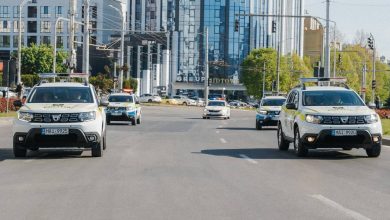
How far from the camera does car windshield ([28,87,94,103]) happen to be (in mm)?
18469

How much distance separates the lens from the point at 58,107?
57.3ft

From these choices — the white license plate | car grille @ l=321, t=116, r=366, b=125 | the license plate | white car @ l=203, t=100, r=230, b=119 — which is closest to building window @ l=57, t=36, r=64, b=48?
white car @ l=203, t=100, r=230, b=119

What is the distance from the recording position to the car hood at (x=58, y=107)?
17.2 meters

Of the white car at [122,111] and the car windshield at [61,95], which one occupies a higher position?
the car windshield at [61,95]

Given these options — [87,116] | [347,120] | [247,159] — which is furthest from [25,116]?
[347,120]

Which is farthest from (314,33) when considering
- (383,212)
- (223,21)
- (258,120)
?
(383,212)

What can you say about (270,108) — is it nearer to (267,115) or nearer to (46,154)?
(267,115)

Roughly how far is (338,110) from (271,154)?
7.52ft

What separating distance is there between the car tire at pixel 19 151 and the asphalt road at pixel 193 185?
0.63 ft

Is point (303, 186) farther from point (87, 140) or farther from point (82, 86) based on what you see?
point (82, 86)

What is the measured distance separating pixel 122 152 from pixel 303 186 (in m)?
8.00

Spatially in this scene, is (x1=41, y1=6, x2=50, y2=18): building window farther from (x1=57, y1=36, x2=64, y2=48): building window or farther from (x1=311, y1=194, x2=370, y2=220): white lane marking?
(x1=311, y1=194, x2=370, y2=220): white lane marking

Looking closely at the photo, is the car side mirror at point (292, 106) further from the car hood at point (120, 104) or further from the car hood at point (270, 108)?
the car hood at point (120, 104)

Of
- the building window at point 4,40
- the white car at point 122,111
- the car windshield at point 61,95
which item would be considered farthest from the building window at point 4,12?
the car windshield at point 61,95
